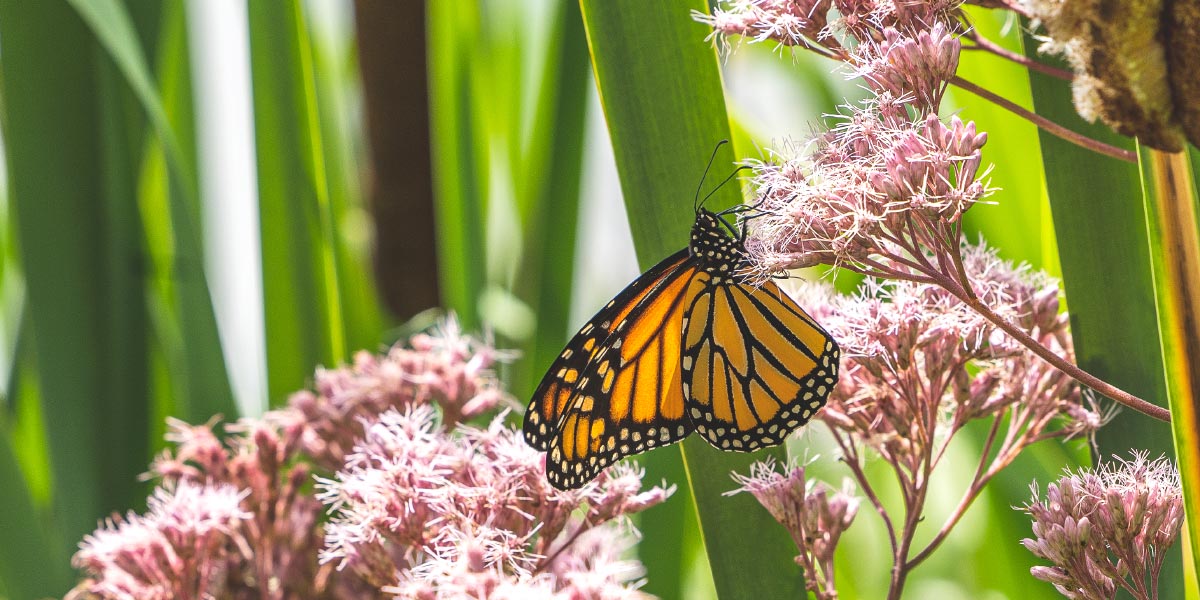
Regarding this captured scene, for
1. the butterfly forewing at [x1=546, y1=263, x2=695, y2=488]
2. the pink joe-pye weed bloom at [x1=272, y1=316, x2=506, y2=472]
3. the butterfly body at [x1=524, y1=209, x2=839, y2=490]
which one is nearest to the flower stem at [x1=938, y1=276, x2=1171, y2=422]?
the butterfly body at [x1=524, y1=209, x2=839, y2=490]

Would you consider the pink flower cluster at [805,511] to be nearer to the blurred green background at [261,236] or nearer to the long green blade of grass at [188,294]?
the blurred green background at [261,236]

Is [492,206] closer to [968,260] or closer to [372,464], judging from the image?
[372,464]

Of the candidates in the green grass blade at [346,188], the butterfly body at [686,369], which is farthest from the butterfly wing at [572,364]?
the green grass blade at [346,188]

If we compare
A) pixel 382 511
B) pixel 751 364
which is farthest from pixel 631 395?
pixel 382 511

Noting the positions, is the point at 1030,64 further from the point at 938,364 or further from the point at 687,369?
the point at 687,369

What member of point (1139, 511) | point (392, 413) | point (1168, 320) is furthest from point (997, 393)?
point (392, 413)

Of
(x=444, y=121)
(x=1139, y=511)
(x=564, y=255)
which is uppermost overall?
(x=444, y=121)

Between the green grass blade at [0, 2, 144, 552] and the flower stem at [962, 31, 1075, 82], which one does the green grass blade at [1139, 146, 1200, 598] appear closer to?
the flower stem at [962, 31, 1075, 82]
